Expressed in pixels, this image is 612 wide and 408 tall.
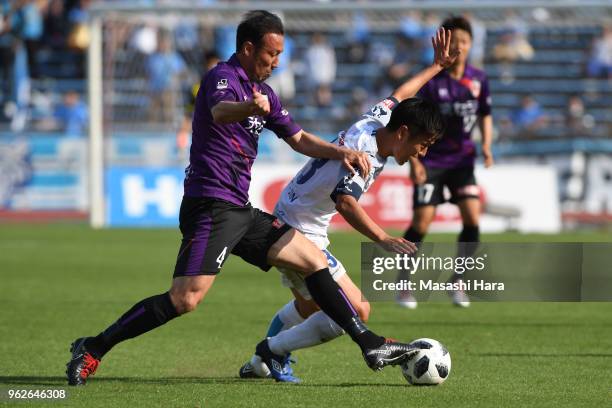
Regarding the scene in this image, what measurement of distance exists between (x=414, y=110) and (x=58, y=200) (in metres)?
17.6

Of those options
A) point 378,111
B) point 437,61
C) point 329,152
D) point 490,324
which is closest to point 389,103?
point 378,111

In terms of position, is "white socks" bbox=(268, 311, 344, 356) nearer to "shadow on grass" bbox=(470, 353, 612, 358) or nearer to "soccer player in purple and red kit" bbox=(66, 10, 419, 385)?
"soccer player in purple and red kit" bbox=(66, 10, 419, 385)

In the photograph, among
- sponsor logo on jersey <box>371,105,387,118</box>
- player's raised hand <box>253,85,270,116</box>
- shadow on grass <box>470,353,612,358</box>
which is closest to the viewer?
player's raised hand <box>253,85,270,116</box>

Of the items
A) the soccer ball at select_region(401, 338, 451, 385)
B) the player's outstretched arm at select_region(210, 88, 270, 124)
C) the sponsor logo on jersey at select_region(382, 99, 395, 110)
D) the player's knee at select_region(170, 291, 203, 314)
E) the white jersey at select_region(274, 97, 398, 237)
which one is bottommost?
the soccer ball at select_region(401, 338, 451, 385)

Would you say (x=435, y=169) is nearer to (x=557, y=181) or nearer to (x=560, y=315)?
(x=560, y=315)

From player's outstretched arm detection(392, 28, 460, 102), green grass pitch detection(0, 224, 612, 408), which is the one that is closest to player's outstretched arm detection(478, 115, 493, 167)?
green grass pitch detection(0, 224, 612, 408)

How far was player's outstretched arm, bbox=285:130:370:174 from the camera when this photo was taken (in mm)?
6652

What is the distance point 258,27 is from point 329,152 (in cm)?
85

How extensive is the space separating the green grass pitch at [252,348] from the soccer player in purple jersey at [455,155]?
0.92 metres

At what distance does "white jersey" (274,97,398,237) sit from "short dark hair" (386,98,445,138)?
249 millimetres

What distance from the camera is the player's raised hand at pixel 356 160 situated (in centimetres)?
663

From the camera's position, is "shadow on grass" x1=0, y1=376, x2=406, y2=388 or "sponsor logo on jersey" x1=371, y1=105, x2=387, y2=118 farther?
"sponsor logo on jersey" x1=371, y1=105, x2=387, y2=118

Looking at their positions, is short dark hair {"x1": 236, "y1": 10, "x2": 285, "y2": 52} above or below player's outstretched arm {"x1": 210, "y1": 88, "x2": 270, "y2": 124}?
above

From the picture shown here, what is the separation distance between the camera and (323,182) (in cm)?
714
